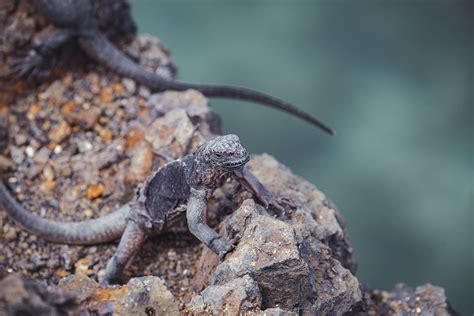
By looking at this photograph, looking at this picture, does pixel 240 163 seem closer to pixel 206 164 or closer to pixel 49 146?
pixel 206 164

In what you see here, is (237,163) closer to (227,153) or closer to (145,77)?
(227,153)

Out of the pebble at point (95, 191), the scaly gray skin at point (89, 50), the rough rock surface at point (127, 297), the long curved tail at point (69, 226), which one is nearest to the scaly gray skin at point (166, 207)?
the long curved tail at point (69, 226)

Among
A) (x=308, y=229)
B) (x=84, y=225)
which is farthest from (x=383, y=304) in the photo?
(x=84, y=225)

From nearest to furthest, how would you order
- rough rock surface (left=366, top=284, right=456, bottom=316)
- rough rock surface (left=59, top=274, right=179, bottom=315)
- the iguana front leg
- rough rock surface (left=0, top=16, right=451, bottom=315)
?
rough rock surface (left=59, top=274, right=179, bottom=315) < rough rock surface (left=0, top=16, right=451, bottom=315) < the iguana front leg < rough rock surface (left=366, top=284, right=456, bottom=316)

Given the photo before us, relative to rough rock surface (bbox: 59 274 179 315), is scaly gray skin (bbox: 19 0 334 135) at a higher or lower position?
higher

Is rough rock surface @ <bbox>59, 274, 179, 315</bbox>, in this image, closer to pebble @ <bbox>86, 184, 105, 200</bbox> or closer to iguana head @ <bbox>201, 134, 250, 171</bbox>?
iguana head @ <bbox>201, 134, 250, 171</bbox>

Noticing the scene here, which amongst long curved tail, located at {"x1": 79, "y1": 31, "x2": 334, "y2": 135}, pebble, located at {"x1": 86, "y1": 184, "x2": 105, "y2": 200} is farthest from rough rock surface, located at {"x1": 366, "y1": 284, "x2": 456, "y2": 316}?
pebble, located at {"x1": 86, "y1": 184, "x2": 105, "y2": 200}
